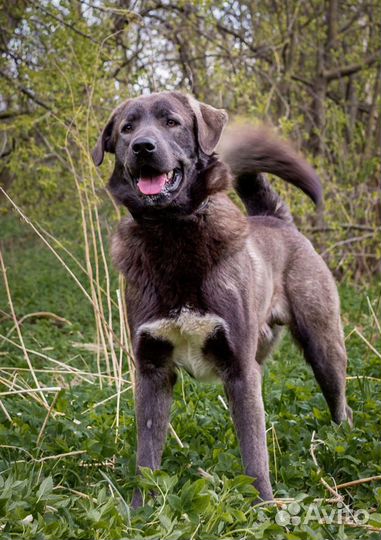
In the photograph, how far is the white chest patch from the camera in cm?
362

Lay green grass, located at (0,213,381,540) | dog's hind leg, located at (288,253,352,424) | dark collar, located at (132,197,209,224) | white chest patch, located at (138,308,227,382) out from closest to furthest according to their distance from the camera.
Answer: green grass, located at (0,213,381,540)
white chest patch, located at (138,308,227,382)
dark collar, located at (132,197,209,224)
dog's hind leg, located at (288,253,352,424)

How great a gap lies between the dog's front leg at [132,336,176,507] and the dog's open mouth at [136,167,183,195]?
69cm

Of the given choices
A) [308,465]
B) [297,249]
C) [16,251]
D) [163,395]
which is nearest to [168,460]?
[163,395]

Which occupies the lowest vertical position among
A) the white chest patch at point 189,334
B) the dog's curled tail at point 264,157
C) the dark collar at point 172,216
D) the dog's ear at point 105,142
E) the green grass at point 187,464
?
the green grass at point 187,464

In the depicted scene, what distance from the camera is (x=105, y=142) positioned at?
4.11 m

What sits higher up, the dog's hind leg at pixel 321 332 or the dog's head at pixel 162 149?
the dog's head at pixel 162 149

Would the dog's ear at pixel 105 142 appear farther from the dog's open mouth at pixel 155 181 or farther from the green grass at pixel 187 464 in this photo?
the green grass at pixel 187 464

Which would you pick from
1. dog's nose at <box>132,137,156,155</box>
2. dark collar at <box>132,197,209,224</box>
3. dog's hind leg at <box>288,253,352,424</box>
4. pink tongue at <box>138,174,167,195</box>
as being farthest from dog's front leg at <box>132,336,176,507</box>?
dog's hind leg at <box>288,253,352,424</box>

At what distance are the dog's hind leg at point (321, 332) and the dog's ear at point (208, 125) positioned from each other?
1.16m

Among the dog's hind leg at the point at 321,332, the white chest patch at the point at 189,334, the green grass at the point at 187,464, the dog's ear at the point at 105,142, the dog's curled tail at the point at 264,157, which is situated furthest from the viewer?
the dog's hind leg at the point at 321,332

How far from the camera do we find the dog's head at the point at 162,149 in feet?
11.9

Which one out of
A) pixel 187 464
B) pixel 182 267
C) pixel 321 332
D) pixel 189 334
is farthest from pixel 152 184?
pixel 321 332

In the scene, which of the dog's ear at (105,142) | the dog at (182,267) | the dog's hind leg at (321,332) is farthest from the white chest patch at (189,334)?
the dog's hind leg at (321,332)

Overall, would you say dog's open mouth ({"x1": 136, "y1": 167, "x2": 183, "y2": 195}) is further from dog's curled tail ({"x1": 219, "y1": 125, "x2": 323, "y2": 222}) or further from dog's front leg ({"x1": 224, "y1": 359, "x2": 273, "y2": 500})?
dog's front leg ({"x1": 224, "y1": 359, "x2": 273, "y2": 500})
